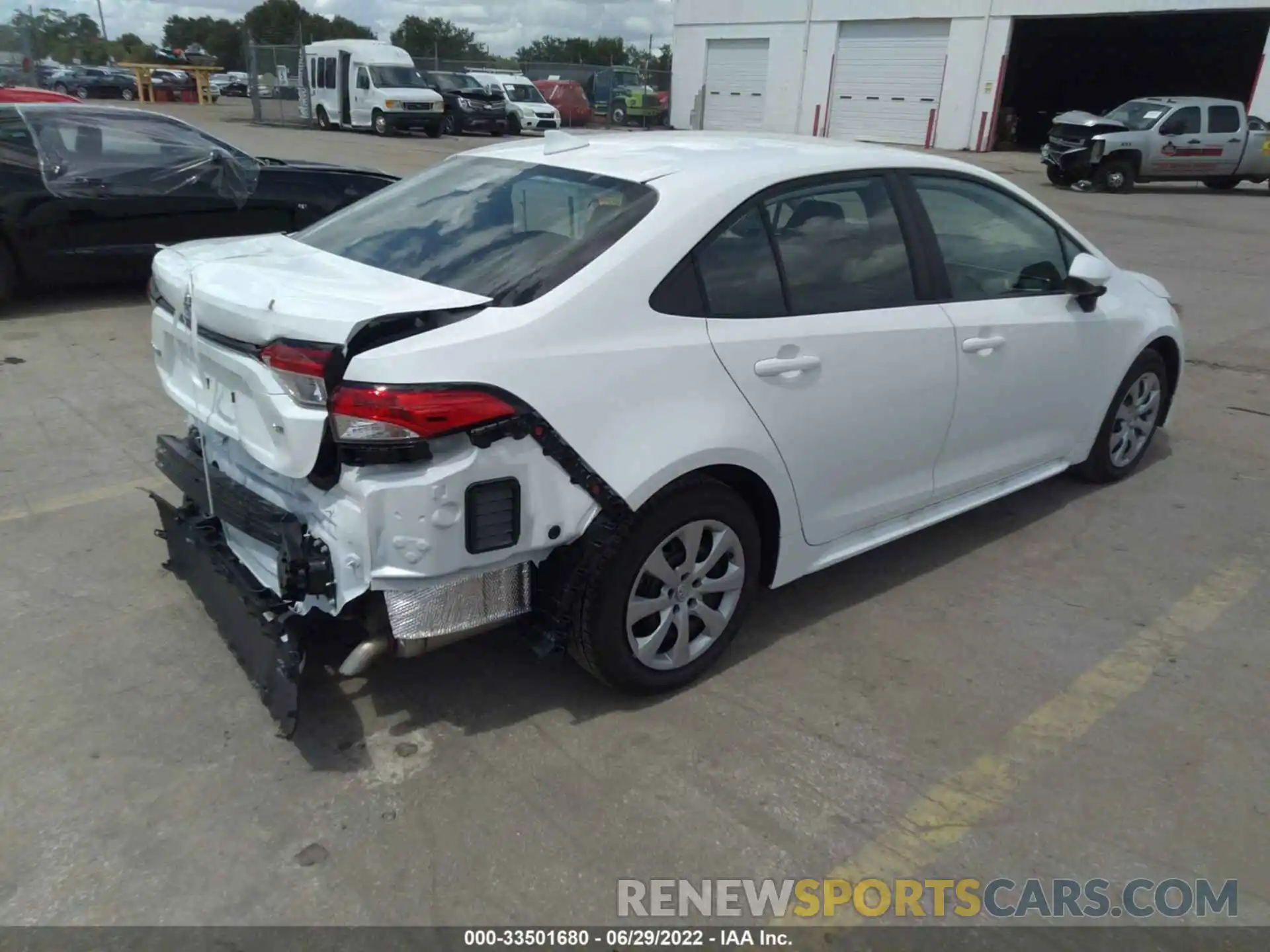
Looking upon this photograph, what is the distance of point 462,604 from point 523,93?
32.1 meters

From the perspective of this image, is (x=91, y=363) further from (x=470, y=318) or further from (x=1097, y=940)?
(x=1097, y=940)

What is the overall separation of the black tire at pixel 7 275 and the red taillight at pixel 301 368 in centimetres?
635

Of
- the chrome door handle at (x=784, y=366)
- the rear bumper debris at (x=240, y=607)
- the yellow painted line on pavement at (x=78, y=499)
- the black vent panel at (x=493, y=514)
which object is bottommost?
the yellow painted line on pavement at (x=78, y=499)

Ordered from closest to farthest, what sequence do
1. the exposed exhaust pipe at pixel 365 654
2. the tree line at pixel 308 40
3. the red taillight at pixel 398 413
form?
the red taillight at pixel 398 413
the exposed exhaust pipe at pixel 365 654
the tree line at pixel 308 40

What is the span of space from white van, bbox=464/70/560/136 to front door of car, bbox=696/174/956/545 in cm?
2948

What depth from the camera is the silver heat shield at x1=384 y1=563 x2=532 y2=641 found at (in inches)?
104

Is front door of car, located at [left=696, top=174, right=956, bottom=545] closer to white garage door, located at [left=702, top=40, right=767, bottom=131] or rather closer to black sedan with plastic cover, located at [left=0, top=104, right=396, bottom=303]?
black sedan with plastic cover, located at [left=0, top=104, right=396, bottom=303]

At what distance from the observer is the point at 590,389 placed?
8.89ft

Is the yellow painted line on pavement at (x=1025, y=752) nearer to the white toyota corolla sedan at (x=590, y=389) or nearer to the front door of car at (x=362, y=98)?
the white toyota corolla sedan at (x=590, y=389)

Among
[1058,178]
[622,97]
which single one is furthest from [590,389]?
[622,97]

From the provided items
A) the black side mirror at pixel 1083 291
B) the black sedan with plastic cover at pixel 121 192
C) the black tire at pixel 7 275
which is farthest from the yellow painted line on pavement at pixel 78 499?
the black side mirror at pixel 1083 291

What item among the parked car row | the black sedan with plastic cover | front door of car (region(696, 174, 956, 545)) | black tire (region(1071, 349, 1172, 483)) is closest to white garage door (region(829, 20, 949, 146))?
the black sedan with plastic cover

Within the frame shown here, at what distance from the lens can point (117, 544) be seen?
409 centimetres

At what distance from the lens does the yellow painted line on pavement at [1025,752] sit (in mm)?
2590
